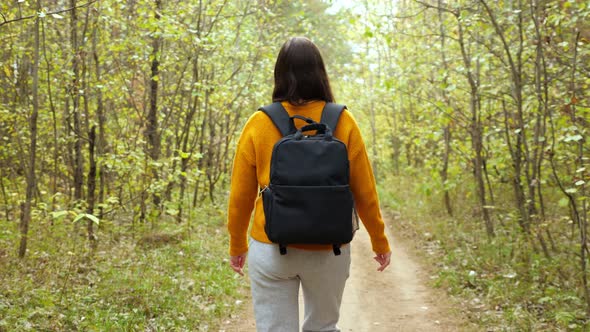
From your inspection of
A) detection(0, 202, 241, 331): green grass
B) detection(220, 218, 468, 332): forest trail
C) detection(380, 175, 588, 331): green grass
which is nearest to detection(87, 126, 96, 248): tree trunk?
detection(0, 202, 241, 331): green grass

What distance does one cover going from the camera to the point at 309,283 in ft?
9.24

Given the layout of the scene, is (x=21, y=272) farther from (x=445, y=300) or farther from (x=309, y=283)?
(x=445, y=300)

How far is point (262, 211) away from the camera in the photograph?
2.80 meters

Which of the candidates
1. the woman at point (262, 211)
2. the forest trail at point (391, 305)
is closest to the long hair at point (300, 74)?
the woman at point (262, 211)

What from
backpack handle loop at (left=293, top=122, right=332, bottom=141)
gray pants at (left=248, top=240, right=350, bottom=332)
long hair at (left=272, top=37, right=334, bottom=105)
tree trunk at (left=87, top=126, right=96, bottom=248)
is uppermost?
long hair at (left=272, top=37, right=334, bottom=105)

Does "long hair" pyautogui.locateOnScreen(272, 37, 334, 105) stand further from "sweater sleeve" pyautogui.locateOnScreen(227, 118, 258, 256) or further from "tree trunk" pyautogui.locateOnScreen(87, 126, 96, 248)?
"tree trunk" pyautogui.locateOnScreen(87, 126, 96, 248)

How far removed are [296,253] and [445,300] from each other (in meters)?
5.09

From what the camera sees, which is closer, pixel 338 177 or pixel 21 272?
pixel 338 177

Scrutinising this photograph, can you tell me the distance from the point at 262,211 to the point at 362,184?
545mm

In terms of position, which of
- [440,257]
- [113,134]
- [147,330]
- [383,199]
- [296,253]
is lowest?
[383,199]

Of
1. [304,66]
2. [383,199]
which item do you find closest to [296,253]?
[304,66]

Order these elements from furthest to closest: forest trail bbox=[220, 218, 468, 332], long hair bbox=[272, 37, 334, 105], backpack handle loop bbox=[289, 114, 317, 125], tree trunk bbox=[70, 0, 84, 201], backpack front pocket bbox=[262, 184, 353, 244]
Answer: tree trunk bbox=[70, 0, 84, 201] → forest trail bbox=[220, 218, 468, 332] → long hair bbox=[272, 37, 334, 105] → backpack handle loop bbox=[289, 114, 317, 125] → backpack front pocket bbox=[262, 184, 353, 244]

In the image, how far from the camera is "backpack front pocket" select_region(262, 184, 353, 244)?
8.63 feet

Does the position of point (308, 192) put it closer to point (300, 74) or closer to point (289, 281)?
point (289, 281)
